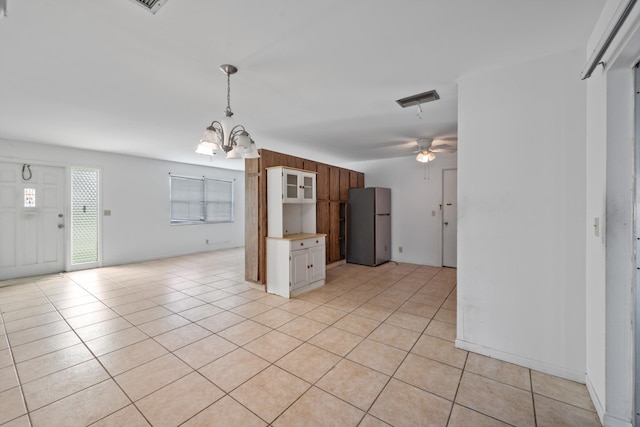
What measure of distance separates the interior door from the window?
6.03 meters

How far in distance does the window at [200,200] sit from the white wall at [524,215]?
6.80 metres

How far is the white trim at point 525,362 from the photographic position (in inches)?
78.2

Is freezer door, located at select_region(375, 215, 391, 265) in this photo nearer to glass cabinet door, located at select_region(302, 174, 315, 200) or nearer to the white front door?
glass cabinet door, located at select_region(302, 174, 315, 200)

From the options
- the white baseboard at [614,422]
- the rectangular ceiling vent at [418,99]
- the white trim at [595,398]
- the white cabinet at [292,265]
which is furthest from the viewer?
the white cabinet at [292,265]

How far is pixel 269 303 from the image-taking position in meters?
3.59

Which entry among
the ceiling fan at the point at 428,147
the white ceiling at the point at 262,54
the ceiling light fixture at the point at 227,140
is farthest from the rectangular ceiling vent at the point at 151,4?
the ceiling fan at the point at 428,147

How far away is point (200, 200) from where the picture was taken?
295 inches

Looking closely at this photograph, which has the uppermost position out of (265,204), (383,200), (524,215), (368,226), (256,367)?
(383,200)

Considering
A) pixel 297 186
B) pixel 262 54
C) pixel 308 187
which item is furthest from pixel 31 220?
pixel 262 54

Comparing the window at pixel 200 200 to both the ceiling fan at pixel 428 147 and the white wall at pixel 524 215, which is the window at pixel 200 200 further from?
the white wall at pixel 524 215

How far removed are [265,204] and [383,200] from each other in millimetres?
2946

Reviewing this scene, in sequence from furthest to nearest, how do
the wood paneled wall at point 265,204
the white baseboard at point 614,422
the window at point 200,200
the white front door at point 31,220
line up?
1. the window at point 200,200
2. the white front door at point 31,220
3. the wood paneled wall at point 265,204
4. the white baseboard at point 614,422

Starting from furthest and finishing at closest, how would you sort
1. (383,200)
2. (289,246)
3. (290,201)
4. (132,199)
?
(132,199)
(383,200)
(290,201)
(289,246)

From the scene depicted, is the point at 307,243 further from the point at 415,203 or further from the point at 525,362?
the point at 415,203
